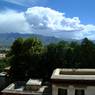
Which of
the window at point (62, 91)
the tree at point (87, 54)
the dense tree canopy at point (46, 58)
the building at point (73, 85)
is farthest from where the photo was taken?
the dense tree canopy at point (46, 58)

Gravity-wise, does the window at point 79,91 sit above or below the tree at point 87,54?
below

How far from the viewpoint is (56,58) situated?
3669 cm

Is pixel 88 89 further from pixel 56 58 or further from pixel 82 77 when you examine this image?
pixel 56 58

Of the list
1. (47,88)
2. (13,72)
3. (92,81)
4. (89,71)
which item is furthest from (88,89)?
(13,72)

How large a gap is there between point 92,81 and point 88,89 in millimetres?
787

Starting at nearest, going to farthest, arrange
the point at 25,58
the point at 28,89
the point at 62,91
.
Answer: the point at 62,91 < the point at 28,89 < the point at 25,58

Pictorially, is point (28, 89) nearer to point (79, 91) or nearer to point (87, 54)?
point (79, 91)

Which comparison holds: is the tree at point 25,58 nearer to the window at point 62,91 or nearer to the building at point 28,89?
the building at point 28,89

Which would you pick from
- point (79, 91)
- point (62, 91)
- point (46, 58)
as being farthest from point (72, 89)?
point (46, 58)

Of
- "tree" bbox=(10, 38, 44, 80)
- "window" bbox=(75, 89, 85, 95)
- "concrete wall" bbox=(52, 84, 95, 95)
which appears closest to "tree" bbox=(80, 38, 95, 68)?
"tree" bbox=(10, 38, 44, 80)

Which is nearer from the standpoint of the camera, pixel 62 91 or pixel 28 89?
pixel 62 91

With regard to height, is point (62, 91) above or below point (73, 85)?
below

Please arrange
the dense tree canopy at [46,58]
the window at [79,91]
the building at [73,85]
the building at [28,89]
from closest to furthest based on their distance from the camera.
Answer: the building at [73,85] < the window at [79,91] < the building at [28,89] < the dense tree canopy at [46,58]

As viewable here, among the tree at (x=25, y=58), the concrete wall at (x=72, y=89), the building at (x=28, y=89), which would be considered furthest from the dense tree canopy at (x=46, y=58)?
the concrete wall at (x=72, y=89)
